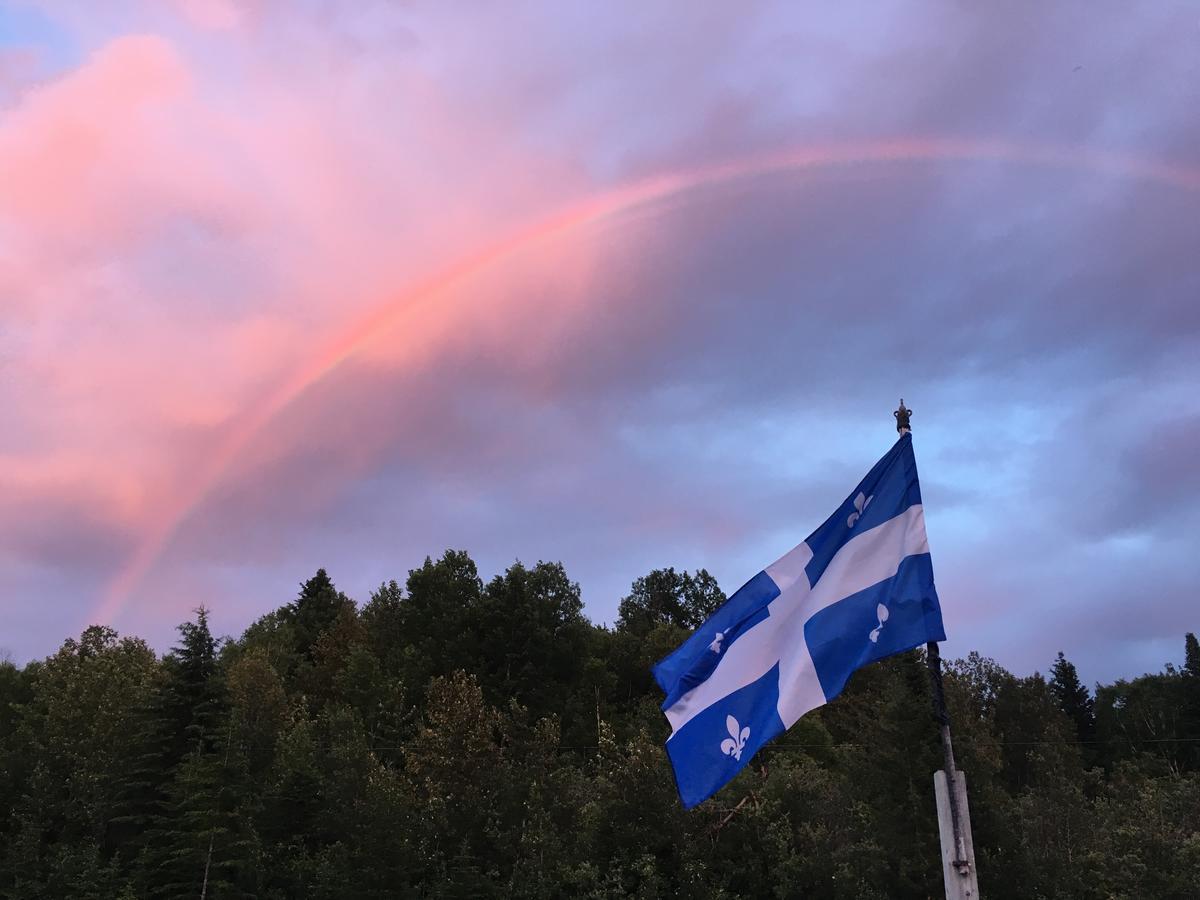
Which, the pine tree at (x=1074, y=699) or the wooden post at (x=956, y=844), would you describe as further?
the pine tree at (x=1074, y=699)

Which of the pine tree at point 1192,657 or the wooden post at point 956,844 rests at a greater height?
the pine tree at point 1192,657

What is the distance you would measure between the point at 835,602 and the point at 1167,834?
166 feet

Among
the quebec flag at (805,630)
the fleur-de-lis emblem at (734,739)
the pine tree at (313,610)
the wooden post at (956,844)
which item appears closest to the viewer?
the wooden post at (956,844)

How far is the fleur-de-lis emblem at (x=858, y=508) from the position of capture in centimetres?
1375

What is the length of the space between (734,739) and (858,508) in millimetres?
3267

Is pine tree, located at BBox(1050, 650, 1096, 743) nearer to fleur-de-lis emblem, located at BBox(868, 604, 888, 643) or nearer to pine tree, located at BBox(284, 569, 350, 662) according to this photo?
pine tree, located at BBox(284, 569, 350, 662)

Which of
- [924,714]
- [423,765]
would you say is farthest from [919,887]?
[423,765]

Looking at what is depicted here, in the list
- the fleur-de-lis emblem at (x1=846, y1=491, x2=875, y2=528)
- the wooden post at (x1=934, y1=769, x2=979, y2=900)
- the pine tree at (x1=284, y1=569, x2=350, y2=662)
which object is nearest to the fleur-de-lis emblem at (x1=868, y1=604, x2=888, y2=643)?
the fleur-de-lis emblem at (x1=846, y1=491, x2=875, y2=528)

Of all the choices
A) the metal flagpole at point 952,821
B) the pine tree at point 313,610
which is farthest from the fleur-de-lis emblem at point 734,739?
the pine tree at point 313,610

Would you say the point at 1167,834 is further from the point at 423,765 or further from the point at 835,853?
the point at 423,765

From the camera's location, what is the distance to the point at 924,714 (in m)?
54.7

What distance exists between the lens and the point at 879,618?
13172 millimetres

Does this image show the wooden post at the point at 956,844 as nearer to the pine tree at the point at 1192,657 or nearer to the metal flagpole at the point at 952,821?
the metal flagpole at the point at 952,821

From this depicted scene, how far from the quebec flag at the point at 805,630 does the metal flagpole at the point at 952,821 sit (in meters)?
0.76
